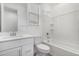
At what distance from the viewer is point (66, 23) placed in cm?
174

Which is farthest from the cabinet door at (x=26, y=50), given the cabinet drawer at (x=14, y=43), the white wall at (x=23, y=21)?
the white wall at (x=23, y=21)

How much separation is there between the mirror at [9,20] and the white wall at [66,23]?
4.65 ft

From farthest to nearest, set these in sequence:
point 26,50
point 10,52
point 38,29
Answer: point 38,29 < point 26,50 < point 10,52

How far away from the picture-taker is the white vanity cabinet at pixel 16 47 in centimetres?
95

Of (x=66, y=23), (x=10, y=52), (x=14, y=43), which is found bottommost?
(x=10, y=52)

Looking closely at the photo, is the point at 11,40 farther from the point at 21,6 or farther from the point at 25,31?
the point at 21,6

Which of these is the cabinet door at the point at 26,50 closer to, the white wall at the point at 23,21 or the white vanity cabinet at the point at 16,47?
the white vanity cabinet at the point at 16,47

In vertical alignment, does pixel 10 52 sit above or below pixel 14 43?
below

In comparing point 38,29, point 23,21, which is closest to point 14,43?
point 23,21

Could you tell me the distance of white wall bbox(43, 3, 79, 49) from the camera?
1.53 m

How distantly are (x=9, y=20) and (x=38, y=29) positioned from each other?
41.4 inches

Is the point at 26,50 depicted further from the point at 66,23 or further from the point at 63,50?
the point at 66,23

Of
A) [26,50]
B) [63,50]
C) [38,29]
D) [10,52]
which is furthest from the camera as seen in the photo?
[38,29]

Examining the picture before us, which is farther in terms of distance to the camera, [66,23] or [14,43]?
[66,23]
